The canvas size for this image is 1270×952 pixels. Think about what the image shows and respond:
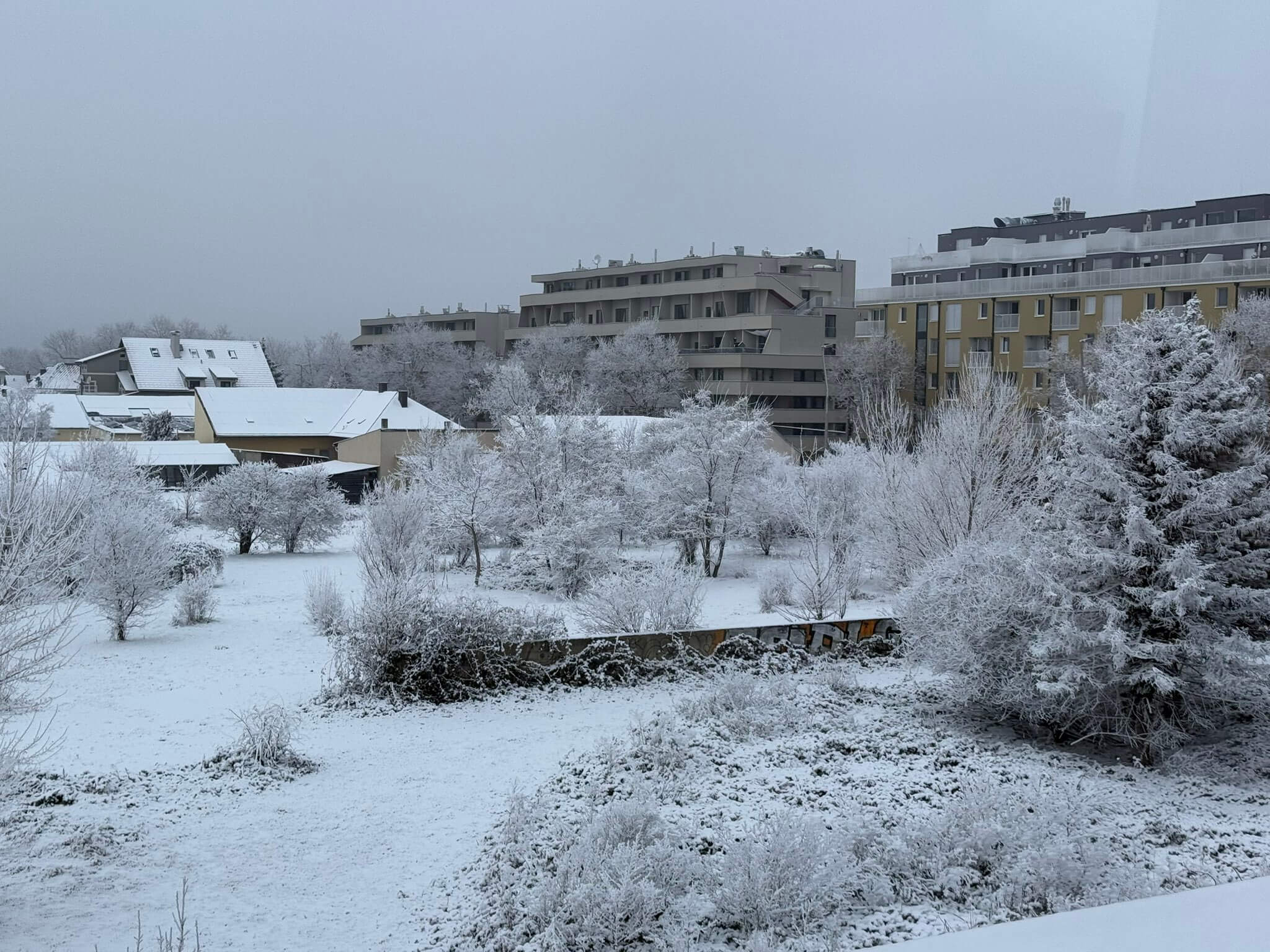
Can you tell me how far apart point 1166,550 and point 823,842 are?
5330 millimetres

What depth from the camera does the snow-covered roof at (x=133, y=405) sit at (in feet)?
184

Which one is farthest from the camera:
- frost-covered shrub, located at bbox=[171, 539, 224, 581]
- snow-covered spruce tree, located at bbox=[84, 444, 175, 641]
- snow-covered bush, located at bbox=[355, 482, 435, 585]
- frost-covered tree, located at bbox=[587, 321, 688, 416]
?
frost-covered tree, located at bbox=[587, 321, 688, 416]

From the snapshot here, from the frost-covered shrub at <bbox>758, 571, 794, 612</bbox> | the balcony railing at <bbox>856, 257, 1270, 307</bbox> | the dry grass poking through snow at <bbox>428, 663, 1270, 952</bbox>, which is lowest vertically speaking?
the frost-covered shrub at <bbox>758, 571, 794, 612</bbox>

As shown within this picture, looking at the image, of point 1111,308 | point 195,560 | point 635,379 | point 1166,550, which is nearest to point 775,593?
point 1166,550

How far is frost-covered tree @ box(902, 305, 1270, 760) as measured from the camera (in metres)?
9.91

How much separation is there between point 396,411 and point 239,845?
40.7m

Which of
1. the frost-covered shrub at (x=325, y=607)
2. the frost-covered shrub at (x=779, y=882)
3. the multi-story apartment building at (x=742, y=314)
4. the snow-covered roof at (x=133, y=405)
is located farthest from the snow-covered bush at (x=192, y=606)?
the snow-covered roof at (x=133, y=405)

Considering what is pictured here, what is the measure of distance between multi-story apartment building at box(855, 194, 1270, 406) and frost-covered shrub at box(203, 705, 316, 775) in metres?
29.6

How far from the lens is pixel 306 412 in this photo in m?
52.9

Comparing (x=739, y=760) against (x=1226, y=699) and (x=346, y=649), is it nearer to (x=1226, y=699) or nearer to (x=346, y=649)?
(x=1226, y=699)

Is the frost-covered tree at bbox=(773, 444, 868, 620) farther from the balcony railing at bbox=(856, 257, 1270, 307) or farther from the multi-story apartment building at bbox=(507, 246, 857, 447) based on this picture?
the multi-story apartment building at bbox=(507, 246, 857, 447)

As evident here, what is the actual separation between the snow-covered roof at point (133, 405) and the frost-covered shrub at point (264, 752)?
166 ft

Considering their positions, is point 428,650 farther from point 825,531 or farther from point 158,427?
point 158,427

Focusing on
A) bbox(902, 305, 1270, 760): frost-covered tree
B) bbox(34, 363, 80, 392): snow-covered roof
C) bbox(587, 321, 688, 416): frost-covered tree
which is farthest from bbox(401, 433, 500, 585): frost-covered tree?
bbox(34, 363, 80, 392): snow-covered roof
